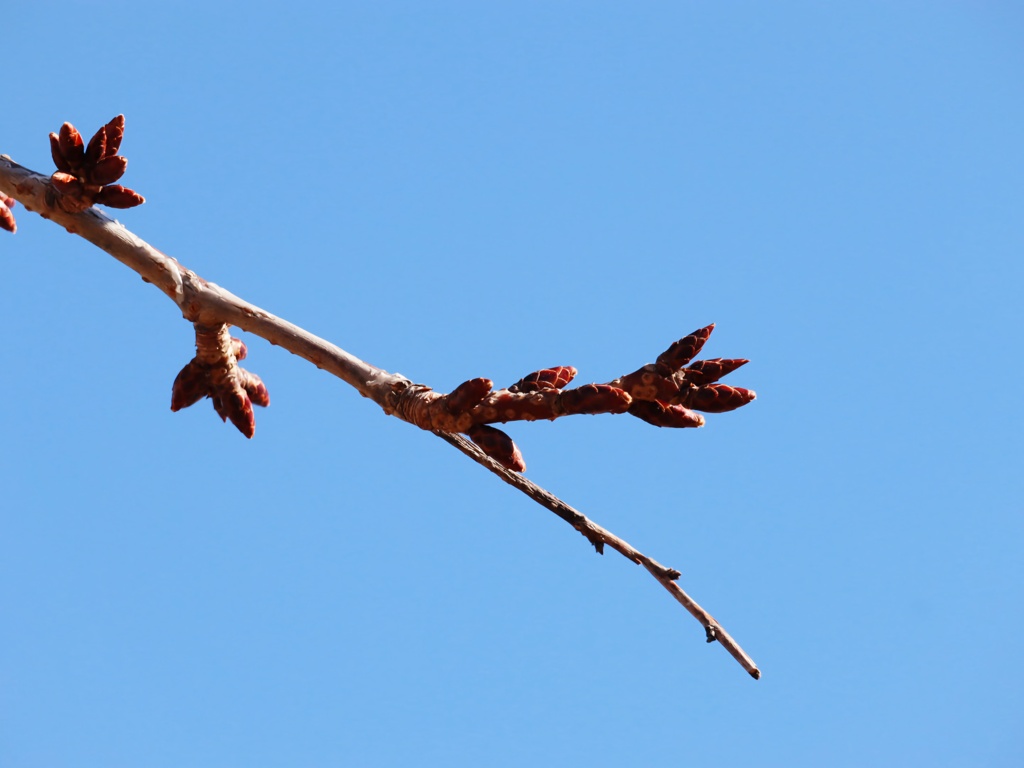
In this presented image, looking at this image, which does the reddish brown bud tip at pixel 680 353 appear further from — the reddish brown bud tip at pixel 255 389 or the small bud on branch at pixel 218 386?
the reddish brown bud tip at pixel 255 389

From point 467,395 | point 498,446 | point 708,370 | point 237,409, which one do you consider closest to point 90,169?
point 237,409

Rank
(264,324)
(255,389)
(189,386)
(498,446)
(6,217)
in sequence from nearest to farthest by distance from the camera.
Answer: (498,446) → (264,324) → (189,386) → (255,389) → (6,217)

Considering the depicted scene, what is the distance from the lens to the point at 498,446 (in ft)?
10.4

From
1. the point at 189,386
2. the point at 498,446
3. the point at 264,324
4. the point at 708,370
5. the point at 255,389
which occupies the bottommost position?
the point at 498,446

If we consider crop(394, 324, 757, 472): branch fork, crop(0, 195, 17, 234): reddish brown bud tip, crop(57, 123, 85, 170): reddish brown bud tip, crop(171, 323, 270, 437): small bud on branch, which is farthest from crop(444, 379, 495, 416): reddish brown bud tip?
crop(0, 195, 17, 234): reddish brown bud tip

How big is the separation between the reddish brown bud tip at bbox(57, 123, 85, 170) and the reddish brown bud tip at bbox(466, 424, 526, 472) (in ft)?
6.30

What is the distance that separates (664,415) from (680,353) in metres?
0.20

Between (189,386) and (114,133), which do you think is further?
(189,386)

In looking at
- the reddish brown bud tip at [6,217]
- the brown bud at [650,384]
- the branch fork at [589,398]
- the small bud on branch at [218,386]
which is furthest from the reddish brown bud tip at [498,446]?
the reddish brown bud tip at [6,217]

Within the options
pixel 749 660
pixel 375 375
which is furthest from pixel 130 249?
pixel 749 660

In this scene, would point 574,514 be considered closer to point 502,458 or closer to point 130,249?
point 502,458

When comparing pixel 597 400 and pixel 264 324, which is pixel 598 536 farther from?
pixel 264 324

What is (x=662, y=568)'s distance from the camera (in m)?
3.05

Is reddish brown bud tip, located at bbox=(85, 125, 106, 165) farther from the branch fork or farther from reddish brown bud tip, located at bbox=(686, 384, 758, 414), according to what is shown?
reddish brown bud tip, located at bbox=(686, 384, 758, 414)
